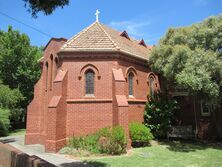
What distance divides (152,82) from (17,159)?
604 inches

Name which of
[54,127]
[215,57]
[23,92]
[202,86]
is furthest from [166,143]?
[23,92]

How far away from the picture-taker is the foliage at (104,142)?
49.1ft

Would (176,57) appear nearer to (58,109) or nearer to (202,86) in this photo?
(202,86)

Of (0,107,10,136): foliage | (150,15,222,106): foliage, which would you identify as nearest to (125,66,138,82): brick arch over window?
(150,15,222,106): foliage

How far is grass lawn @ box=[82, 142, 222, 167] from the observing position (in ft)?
39.7

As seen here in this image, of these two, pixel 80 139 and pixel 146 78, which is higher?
pixel 146 78

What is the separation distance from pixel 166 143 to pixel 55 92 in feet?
31.3

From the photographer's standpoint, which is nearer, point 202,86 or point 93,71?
point 202,86

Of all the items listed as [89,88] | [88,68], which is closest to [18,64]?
[88,68]

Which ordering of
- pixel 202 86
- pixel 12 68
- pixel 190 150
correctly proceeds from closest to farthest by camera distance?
pixel 202 86, pixel 190 150, pixel 12 68

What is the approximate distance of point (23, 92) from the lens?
126 ft

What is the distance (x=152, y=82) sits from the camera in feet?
73.8

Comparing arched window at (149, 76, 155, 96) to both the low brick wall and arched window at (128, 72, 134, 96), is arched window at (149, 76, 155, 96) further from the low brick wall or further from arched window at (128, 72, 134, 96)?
the low brick wall

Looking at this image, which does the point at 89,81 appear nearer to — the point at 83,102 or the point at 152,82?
the point at 83,102
